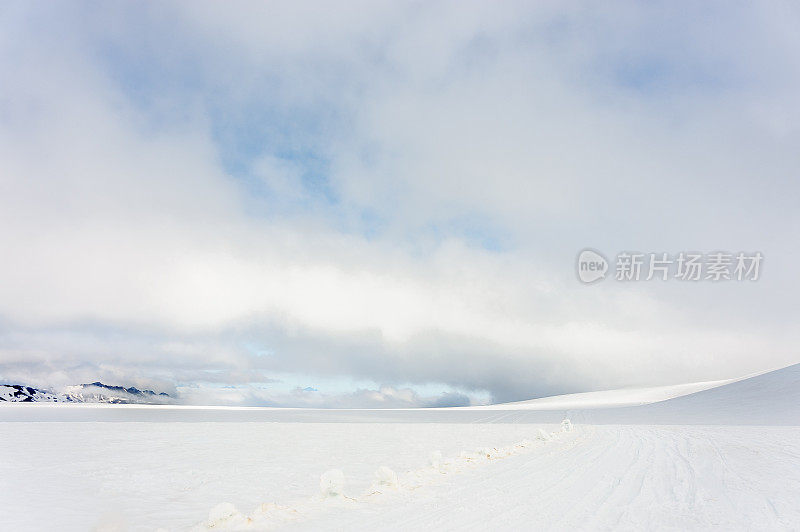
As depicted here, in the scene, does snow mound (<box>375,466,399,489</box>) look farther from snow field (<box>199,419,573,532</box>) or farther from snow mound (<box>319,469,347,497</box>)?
snow mound (<box>319,469,347,497</box>)

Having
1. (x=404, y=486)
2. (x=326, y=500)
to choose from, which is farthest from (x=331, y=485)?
(x=404, y=486)

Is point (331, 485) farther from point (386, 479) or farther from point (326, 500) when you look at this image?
point (386, 479)

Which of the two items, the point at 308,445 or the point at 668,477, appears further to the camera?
the point at 308,445

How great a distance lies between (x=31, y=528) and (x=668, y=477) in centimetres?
1168

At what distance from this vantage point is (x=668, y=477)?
10.1 metres

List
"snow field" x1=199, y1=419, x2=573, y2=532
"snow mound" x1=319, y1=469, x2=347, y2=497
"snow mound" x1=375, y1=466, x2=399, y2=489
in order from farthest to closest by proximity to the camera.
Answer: "snow mound" x1=375, y1=466, x2=399, y2=489
"snow mound" x1=319, y1=469, x2=347, y2=497
"snow field" x1=199, y1=419, x2=573, y2=532

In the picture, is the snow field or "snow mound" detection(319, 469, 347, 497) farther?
"snow mound" detection(319, 469, 347, 497)

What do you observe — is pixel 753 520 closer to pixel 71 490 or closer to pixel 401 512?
pixel 401 512

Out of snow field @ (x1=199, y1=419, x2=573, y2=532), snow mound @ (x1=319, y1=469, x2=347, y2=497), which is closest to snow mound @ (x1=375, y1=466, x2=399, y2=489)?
snow field @ (x1=199, y1=419, x2=573, y2=532)

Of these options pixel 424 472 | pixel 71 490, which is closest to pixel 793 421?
pixel 424 472

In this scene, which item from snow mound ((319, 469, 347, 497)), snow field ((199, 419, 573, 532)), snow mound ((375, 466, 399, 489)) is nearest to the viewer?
snow field ((199, 419, 573, 532))

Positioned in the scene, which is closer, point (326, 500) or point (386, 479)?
point (326, 500)

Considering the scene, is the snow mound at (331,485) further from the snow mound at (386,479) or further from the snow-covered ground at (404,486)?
the snow mound at (386,479)

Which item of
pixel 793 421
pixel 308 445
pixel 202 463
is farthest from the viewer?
pixel 793 421
